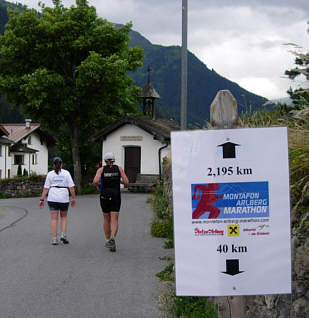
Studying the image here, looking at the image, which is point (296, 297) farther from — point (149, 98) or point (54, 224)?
point (149, 98)

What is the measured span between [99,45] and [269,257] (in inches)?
1120

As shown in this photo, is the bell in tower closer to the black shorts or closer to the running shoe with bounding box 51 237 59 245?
the running shoe with bounding box 51 237 59 245

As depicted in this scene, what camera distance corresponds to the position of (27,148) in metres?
59.5

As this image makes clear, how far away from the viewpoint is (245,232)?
3008mm

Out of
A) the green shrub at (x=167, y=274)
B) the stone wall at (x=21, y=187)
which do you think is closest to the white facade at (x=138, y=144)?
the stone wall at (x=21, y=187)

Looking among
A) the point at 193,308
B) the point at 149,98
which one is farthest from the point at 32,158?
the point at 193,308

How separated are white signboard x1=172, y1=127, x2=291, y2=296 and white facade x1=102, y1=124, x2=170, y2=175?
91.9 feet

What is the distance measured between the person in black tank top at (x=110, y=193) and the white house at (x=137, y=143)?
68.4ft

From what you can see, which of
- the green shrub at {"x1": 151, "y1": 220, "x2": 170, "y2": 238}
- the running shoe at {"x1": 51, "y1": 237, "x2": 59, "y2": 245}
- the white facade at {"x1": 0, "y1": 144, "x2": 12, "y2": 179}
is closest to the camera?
the running shoe at {"x1": 51, "y1": 237, "x2": 59, "y2": 245}

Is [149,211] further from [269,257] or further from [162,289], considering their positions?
[269,257]

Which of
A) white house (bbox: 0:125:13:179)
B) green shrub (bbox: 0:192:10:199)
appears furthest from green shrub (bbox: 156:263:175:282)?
white house (bbox: 0:125:13:179)

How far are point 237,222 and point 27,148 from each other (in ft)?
192

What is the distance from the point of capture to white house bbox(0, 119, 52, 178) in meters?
58.4

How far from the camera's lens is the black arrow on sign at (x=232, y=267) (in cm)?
302
